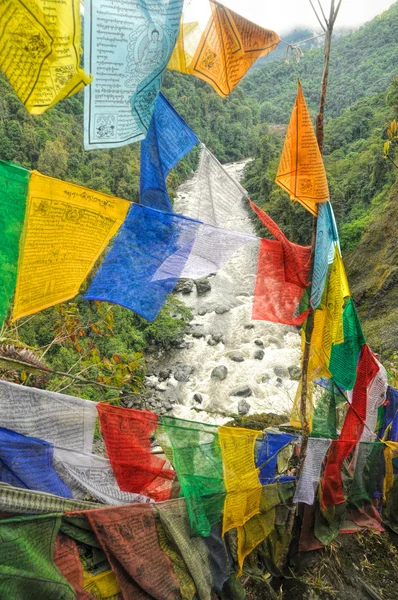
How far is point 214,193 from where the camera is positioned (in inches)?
123

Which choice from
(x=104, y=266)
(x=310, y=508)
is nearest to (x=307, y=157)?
(x=104, y=266)

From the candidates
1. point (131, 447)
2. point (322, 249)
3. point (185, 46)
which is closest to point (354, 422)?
point (322, 249)

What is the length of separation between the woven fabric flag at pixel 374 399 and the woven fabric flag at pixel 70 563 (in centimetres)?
264

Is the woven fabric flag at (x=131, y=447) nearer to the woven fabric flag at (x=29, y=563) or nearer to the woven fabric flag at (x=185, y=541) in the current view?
the woven fabric flag at (x=185, y=541)

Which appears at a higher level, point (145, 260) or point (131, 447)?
point (145, 260)

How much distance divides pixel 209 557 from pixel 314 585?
1.88 metres

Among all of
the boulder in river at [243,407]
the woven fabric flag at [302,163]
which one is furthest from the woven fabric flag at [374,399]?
the boulder in river at [243,407]

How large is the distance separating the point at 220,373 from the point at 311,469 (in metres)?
6.99

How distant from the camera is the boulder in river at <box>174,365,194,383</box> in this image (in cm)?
1090

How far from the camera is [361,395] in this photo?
13.0ft

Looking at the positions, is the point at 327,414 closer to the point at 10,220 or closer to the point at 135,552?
the point at 135,552

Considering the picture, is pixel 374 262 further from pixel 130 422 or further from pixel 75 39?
pixel 75 39

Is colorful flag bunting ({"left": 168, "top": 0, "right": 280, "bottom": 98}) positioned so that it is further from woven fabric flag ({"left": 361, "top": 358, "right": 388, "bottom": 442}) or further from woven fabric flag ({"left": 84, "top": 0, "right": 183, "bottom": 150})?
woven fabric flag ({"left": 361, "top": 358, "right": 388, "bottom": 442})

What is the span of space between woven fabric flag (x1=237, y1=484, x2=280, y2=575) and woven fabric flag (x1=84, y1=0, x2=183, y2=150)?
2936mm
